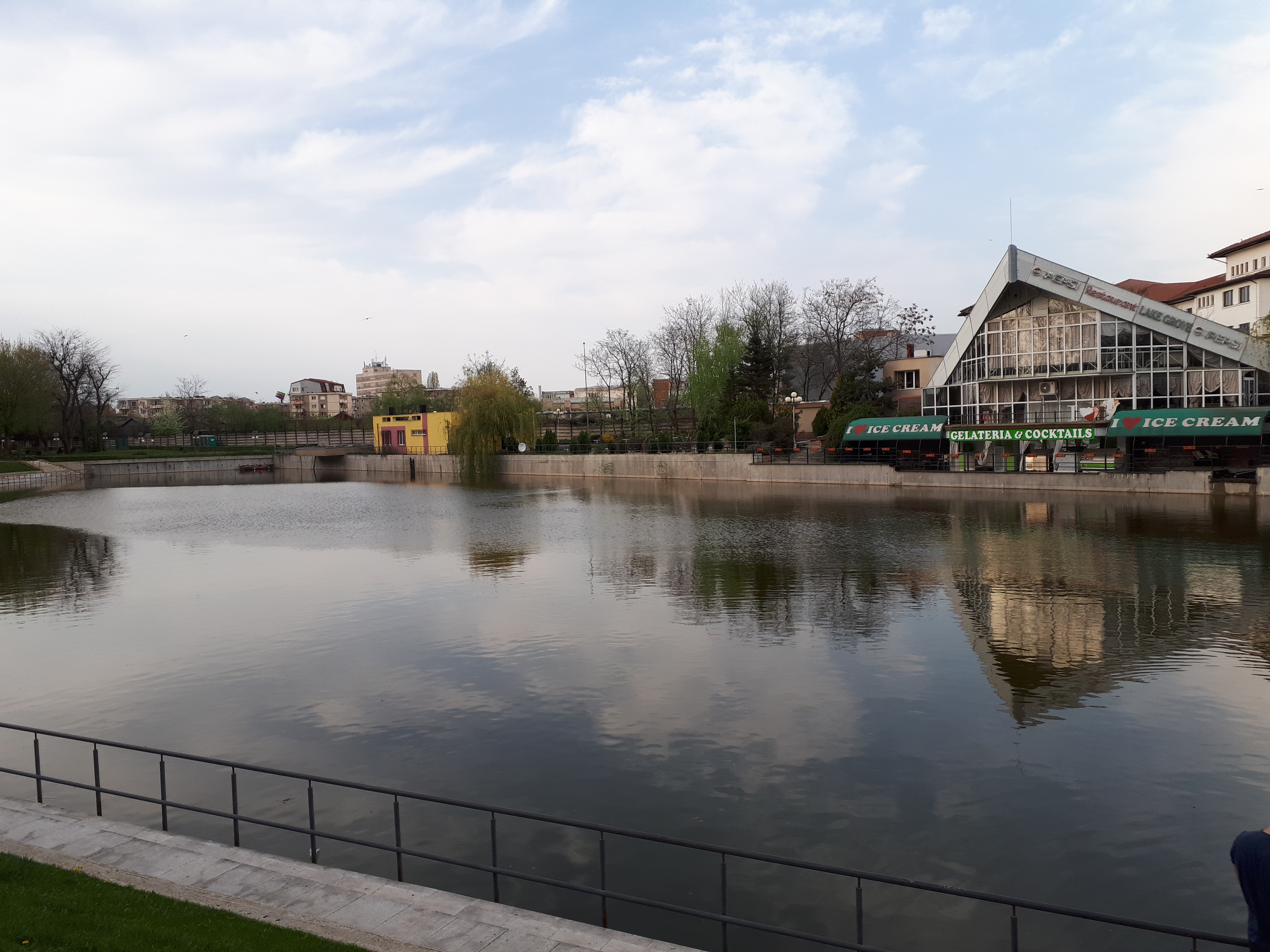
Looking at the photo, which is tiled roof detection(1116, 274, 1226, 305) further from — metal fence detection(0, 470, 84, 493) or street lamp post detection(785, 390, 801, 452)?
metal fence detection(0, 470, 84, 493)

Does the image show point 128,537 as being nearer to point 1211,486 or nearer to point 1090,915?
point 1090,915

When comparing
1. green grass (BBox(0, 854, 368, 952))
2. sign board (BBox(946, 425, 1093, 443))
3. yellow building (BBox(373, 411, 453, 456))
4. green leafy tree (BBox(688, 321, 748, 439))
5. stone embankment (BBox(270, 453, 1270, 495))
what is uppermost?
green leafy tree (BBox(688, 321, 748, 439))

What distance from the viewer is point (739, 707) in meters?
13.4

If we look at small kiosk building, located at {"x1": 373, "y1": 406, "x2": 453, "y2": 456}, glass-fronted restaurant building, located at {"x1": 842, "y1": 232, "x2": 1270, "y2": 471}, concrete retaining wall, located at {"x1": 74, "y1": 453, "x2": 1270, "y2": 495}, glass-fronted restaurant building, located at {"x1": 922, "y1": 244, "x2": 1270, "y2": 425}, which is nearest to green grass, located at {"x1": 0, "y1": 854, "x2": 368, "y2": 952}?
concrete retaining wall, located at {"x1": 74, "y1": 453, "x2": 1270, "y2": 495}

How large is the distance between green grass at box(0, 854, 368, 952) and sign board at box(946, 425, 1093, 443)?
51760 mm

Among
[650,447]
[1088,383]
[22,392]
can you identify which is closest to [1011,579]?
[1088,383]

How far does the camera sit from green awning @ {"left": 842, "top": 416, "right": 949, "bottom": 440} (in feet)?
181

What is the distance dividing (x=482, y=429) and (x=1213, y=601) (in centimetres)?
6291

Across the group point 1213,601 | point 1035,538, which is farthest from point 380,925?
point 1035,538

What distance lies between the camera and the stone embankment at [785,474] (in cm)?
4475

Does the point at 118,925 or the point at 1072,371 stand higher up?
the point at 1072,371

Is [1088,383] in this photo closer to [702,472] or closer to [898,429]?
[898,429]

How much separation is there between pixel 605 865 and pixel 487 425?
228 ft

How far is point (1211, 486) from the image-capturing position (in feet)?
144
